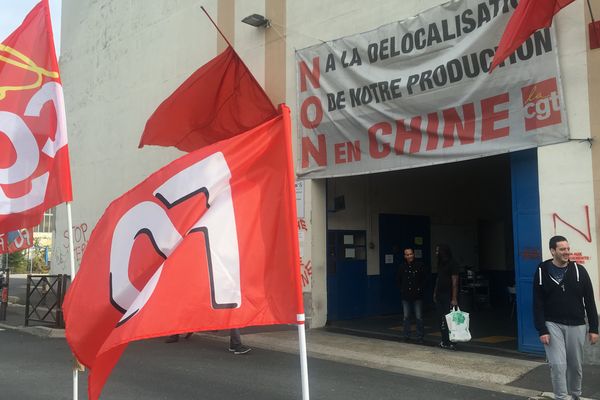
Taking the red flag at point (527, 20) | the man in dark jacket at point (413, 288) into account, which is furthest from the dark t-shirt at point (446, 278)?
the red flag at point (527, 20)

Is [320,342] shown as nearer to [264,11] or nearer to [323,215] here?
[323,215]

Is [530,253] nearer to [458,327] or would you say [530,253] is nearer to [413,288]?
[458,327]

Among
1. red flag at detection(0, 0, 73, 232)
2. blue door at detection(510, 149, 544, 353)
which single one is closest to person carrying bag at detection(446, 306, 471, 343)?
blue door at detection(510, 149, 544, 353)

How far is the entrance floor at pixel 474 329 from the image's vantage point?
31.7 ft

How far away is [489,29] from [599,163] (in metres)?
2.69

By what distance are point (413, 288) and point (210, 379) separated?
425 cm

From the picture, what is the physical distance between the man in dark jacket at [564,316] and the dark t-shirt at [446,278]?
12.3ft

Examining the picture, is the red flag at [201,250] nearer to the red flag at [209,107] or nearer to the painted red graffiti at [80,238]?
the red flag at [209,107]

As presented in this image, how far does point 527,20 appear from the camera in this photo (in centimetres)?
785

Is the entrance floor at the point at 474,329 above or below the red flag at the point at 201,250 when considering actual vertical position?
below

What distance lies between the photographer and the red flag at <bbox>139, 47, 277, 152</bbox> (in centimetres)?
693

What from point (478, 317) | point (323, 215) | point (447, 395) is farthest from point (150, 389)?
point (478, 317)

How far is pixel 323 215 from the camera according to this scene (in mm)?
12227

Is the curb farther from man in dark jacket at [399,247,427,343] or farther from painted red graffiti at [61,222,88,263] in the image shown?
painted red graffiti at [61,222,88,263]
